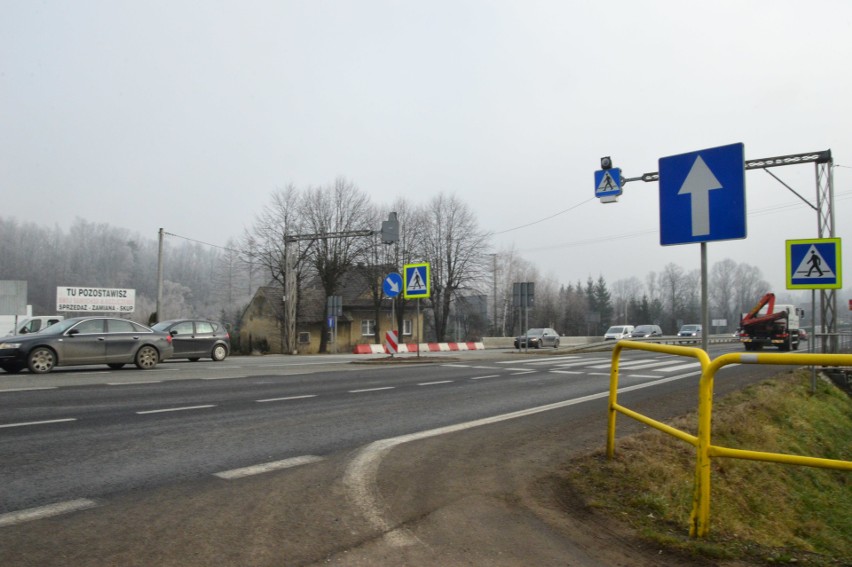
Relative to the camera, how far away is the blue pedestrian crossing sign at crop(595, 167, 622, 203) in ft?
60.7

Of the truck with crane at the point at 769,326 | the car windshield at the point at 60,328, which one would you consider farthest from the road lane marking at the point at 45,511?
the truck with crane at the point at 769,326

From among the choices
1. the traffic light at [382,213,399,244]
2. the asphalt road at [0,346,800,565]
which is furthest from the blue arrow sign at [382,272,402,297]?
the asphalt road at [0,346,800,565]

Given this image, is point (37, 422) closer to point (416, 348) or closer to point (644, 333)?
point (416, 348)

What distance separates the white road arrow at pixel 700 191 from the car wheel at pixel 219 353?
1990 cm

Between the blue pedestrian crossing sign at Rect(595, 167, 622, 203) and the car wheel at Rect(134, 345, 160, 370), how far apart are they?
14338 mm

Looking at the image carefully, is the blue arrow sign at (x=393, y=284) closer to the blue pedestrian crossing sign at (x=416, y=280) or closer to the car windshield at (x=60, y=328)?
the blue pedestrian crossing sign at (x=416, y=280)

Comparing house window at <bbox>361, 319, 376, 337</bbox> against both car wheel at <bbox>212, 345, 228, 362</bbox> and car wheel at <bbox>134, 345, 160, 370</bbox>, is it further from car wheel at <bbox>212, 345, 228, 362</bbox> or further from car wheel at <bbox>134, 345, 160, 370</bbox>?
car wheel at <bbox>134, 345, 160, 370</bbox>

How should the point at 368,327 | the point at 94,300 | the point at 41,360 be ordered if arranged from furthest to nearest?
the point at 368,327, the point at 94,300, the point at 41,360

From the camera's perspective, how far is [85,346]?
587 inches

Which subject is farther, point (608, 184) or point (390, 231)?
point (390, 231)

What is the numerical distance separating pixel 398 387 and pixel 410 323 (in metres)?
49.3

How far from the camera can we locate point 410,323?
61688mm

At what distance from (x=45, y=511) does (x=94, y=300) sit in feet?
158

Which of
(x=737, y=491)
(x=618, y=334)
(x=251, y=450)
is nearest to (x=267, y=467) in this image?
(x=251, y=450)
